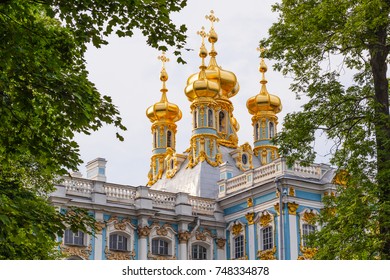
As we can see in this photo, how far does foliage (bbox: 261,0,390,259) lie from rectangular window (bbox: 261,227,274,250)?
60.0 feet

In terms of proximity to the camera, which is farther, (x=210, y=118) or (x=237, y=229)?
(x=210, y=118)

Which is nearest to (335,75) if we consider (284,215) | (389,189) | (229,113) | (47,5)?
(389,189)

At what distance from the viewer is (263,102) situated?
162 ft

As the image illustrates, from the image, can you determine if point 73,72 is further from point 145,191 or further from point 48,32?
point 145,191

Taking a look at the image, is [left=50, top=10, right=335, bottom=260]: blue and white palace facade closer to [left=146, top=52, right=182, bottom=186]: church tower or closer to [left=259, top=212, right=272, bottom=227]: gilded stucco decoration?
[left=259, top=212, right=272, bottom=227]: gilded stucco decoration

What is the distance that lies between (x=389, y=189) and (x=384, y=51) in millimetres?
2965

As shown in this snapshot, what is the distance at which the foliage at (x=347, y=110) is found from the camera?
16.0 m

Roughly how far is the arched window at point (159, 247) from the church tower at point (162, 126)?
37.4 ft

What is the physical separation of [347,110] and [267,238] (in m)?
19.2

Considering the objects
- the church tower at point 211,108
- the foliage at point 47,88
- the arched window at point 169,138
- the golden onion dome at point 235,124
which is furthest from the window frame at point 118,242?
the foliage at point 47,88

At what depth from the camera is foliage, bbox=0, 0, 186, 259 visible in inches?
414

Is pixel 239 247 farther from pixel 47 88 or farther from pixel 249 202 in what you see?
pixel 47 88

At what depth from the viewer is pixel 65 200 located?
111ft

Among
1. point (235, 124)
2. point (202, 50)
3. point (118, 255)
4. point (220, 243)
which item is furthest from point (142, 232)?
point (235, 124)
